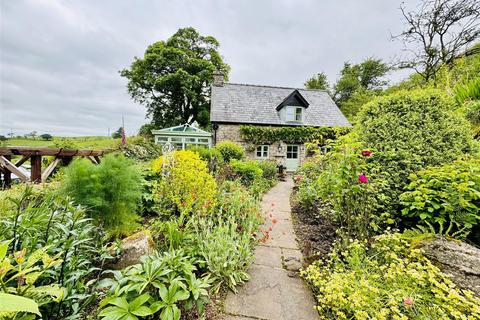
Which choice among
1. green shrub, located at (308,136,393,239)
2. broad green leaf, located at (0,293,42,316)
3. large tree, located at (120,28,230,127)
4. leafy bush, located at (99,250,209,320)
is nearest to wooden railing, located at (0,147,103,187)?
leafy bush, located at (99,250,209,320)

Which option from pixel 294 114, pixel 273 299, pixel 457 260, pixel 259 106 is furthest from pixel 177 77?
pixel 457 260

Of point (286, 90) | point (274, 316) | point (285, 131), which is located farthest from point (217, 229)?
point (286, 90)

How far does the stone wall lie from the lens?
1305 centimetres

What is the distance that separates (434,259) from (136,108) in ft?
82.0

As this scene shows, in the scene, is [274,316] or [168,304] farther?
[274,316]

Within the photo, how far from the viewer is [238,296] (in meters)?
2.03

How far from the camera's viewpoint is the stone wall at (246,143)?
13047mm

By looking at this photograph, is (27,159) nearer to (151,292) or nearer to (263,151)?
(151,292)

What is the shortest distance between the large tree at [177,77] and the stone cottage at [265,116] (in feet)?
19.5

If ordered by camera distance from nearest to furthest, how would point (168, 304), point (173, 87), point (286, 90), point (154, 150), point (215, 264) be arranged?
point (168, 304) → point (215, 264) → point (154, 150) → point (286, 90) → point (173, 87)

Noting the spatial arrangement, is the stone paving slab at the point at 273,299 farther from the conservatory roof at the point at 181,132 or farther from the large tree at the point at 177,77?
the large tree at the point at 177,77

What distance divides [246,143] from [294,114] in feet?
12.6

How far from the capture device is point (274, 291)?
6.95ft

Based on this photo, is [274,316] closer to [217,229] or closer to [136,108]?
[217,229]
